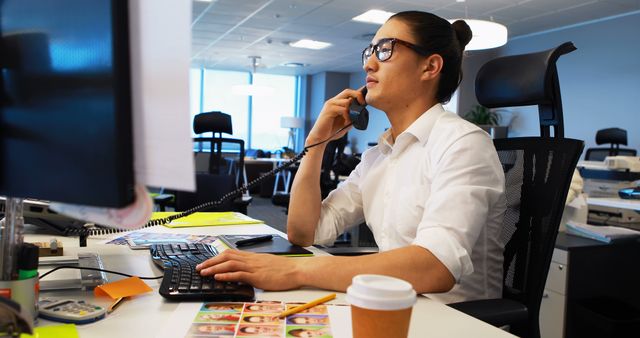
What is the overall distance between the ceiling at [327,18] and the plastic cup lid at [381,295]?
4.79 meters

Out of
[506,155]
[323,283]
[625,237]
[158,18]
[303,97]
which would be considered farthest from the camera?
[303,97]

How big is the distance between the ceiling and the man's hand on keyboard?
4370 millimetres

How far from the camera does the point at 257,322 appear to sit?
0.76 meters

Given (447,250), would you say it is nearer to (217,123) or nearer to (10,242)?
(10,242)

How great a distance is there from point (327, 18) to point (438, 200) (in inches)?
220

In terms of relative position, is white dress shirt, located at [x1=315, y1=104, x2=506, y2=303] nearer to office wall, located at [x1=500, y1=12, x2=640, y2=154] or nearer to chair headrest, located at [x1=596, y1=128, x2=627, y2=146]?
office wall, located at [x1=500, y1=12, x2=640, y2=154]

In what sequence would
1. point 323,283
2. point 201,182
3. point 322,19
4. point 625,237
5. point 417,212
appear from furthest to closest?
point 322,19 < point 201,182 < point 625,237 < point 417,212 < point 323,283

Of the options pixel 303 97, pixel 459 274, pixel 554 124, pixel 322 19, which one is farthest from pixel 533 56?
pixel 303 97

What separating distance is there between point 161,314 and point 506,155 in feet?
3.31

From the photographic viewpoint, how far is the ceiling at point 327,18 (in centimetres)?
548

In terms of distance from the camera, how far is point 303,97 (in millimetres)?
11445

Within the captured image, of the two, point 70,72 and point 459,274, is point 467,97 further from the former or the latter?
point 70,72

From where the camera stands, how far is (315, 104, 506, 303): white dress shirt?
1016mm

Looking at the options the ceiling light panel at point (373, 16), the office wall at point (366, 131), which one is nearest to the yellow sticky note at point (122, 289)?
the ceiling light panel at point (373, 16)
